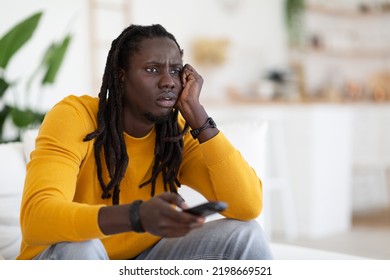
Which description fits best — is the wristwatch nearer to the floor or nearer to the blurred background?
the blurred background

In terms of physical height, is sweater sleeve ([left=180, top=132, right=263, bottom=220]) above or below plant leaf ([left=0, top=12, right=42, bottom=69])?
below

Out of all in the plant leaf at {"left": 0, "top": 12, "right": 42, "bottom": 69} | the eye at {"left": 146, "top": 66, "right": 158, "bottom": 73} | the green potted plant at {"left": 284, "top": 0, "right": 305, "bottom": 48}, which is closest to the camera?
the eye at {"left": 146, "top": 66, "right": 158, "bottom": 73}

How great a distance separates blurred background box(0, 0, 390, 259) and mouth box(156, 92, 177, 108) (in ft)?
4.09

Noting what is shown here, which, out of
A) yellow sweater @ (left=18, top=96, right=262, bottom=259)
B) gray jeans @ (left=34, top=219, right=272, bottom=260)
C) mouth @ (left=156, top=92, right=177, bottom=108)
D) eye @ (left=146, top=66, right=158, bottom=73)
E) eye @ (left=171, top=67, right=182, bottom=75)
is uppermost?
eye @ (left=146, top=66, right=158, bottom=73)

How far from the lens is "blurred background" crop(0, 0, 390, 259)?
325 cm

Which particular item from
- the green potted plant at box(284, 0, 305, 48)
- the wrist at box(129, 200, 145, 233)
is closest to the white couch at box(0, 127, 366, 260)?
the wrist at box(129, 200, 145, 233)

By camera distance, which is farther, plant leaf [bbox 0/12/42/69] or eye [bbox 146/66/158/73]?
plant leaf [bbox 0/12/42/69]

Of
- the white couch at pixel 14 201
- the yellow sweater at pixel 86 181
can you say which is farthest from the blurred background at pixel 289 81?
the yellow sweater at pixel 86 181

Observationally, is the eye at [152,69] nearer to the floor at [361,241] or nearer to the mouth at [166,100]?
the mouth at [166,100]

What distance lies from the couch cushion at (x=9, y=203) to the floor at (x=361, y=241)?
175 centimetres

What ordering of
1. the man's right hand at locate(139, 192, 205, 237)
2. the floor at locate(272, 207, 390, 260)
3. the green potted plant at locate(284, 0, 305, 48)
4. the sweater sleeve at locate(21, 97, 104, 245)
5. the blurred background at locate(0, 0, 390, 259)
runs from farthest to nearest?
the green potted plant at locate(284, 0, 305, 48)
the blurred background at locate(0, 0, 390, 259)
the floor at locate(272, 207, 390, 260)
the sweater sleeve at locate(21, 97, 104, 245)
the man's right hand at locate(139, 192, 205, 237)

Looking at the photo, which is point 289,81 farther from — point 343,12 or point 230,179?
point 230,179
